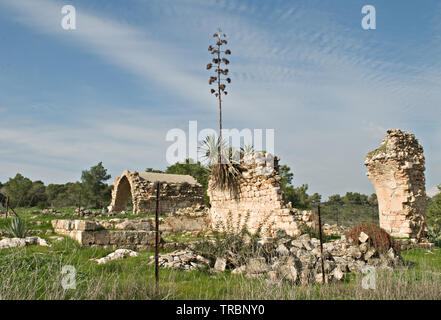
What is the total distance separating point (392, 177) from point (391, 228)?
2.10 metres

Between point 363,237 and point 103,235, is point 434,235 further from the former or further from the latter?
point 103,235

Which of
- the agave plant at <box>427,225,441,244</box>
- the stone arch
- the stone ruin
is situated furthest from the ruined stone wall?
the stone arch

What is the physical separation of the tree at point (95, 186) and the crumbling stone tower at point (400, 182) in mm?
35685

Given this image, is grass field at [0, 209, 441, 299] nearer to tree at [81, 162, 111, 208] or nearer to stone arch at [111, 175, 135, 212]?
stone arch at [111, 175, 135, 212]

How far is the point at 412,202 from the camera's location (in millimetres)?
13242

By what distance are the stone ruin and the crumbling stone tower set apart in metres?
14.1

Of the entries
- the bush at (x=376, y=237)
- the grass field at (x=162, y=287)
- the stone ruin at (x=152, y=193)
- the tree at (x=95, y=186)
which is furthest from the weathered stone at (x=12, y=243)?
the tree at (x=95, y=186)

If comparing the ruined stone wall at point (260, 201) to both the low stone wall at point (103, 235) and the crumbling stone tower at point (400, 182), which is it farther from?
the crumbling stone tower at point (400, 182)

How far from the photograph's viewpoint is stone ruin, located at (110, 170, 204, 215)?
24966mm

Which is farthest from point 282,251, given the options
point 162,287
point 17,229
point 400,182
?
point 400,182

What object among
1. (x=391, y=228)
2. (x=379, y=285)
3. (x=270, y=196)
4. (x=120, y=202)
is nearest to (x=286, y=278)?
(x=379, y=285)

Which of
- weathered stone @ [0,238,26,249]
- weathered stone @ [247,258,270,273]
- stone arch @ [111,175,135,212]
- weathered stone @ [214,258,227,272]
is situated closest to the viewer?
weathered stone @ [247,258,270,273]

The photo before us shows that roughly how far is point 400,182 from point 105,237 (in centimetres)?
1137
